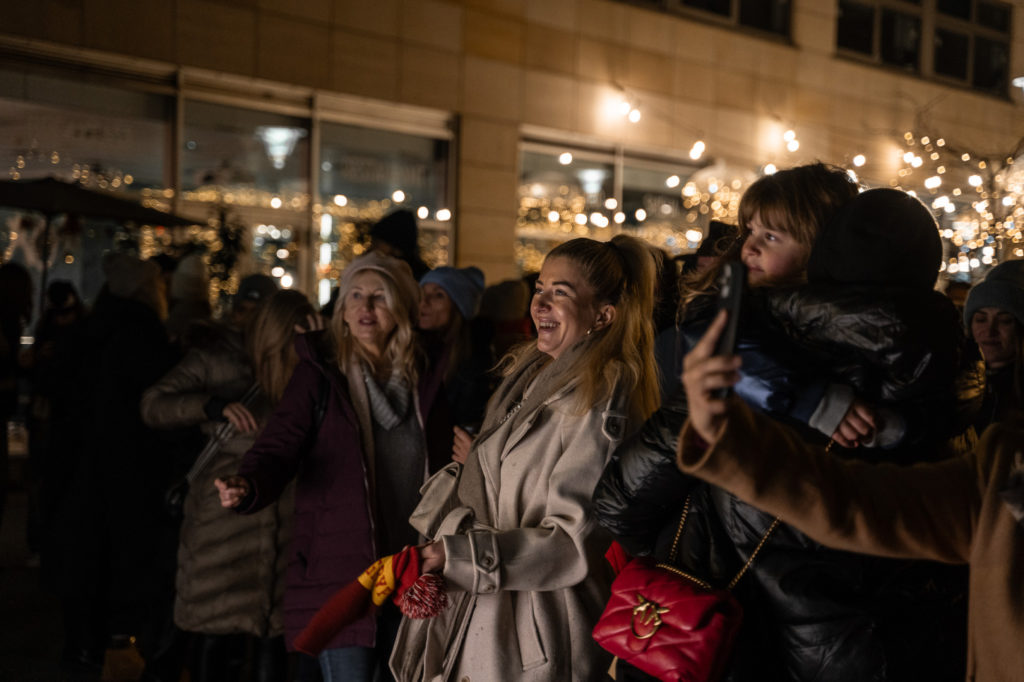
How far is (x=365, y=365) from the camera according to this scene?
12.9 feet

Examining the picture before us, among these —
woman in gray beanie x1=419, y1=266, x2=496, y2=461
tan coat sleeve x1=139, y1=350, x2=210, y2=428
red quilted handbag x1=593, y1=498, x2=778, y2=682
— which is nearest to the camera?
red quilted handbag x1=593, y1=498, x2=778, y2=682

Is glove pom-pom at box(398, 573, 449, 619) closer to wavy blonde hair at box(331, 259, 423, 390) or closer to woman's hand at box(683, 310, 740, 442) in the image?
woman's hand at box(683, 310, 740, 442)

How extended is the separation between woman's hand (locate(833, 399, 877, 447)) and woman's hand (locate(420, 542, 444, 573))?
1179mm

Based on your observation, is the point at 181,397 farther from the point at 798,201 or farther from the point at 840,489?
the point at 840,489

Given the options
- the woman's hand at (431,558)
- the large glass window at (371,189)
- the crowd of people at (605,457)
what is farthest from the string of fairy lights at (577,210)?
the woman's hand at (431,558)

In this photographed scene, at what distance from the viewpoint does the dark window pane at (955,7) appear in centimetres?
1870

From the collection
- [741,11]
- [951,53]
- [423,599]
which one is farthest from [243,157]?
[951,53]

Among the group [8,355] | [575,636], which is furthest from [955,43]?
[575,636]

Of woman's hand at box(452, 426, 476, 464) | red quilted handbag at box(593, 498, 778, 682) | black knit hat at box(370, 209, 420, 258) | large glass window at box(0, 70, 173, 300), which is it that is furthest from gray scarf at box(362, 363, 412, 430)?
large glass window at box(0, 70, 173, 300)

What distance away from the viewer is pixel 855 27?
1723cm

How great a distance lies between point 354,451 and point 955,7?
19.2 meters

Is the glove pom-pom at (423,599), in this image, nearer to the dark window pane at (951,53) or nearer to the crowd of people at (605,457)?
the crowd of people at (605,457)

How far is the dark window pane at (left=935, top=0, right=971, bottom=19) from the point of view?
18.7 metres

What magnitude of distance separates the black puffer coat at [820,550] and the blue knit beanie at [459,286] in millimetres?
3139
